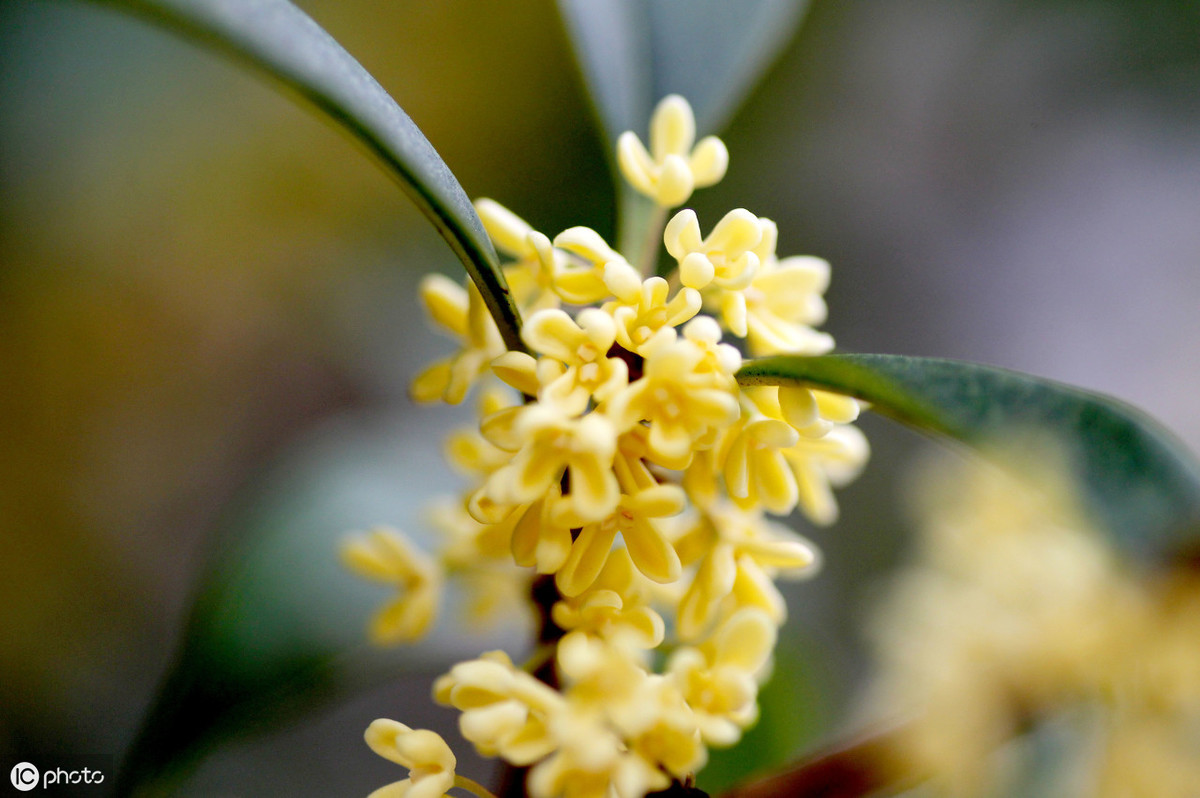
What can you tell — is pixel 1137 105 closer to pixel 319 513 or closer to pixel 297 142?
pixel 297 142

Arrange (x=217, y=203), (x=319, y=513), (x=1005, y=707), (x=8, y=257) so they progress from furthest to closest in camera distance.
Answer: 1. (x=217, y=203)
2. (x=8, y=257)
3. (x=319, y=513)
4. (x=1005, y=707)

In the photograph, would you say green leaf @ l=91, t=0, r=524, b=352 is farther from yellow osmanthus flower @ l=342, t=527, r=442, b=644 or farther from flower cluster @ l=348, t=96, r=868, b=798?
yellow osmanthus flower @ l=342, t=527, r=442, b=644

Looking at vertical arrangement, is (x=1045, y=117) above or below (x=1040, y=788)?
above

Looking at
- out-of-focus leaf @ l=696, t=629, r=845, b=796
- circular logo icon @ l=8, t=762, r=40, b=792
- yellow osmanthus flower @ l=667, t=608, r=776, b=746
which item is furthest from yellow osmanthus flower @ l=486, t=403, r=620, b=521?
circular logo icon @ l=8, t=762, r=40, b=792

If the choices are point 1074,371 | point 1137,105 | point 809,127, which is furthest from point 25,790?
point 1137,105

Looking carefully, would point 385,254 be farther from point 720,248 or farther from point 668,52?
point 720,248

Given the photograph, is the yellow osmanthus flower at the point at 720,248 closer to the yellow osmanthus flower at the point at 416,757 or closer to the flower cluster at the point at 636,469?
the flower cluster at the point at 636,469
